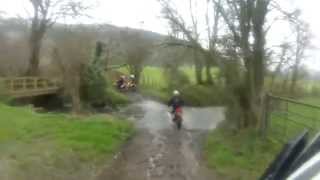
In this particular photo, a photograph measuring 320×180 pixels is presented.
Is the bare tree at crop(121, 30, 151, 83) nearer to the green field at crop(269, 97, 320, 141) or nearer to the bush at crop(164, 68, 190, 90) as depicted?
the bush at crop(164, 68, 190, 90)

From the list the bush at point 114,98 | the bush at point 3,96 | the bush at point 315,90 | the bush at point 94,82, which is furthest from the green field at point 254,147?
the bush at point 114,98

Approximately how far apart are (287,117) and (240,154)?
1582 mm

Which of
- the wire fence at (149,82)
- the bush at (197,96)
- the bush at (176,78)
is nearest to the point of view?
the bush at (197,96)

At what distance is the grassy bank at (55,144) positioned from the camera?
36.5 ft

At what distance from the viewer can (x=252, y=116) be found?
1756 centimetres

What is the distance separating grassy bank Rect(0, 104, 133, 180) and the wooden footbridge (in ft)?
39.1

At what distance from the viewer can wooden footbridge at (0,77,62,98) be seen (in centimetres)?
3219

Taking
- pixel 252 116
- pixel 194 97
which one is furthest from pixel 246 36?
pixel 194 97

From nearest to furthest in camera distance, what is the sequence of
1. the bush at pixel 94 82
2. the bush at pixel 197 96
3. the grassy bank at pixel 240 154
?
→ the grassy bank at pixel 240 154
the bush at pixel 94 82
the bush at pixel 197 96

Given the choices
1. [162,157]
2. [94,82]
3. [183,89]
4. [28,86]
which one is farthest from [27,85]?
[162,157]

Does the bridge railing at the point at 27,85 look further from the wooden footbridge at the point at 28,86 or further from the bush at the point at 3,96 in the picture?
the bush at the point at 3,96

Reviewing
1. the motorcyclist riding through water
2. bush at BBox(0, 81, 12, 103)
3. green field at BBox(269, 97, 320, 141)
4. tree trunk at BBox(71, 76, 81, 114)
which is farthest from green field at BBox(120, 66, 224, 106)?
green field at BBox(269, 97, 320, 141)

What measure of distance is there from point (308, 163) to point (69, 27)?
38954 millimetres

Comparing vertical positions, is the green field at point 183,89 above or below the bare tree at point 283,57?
below
